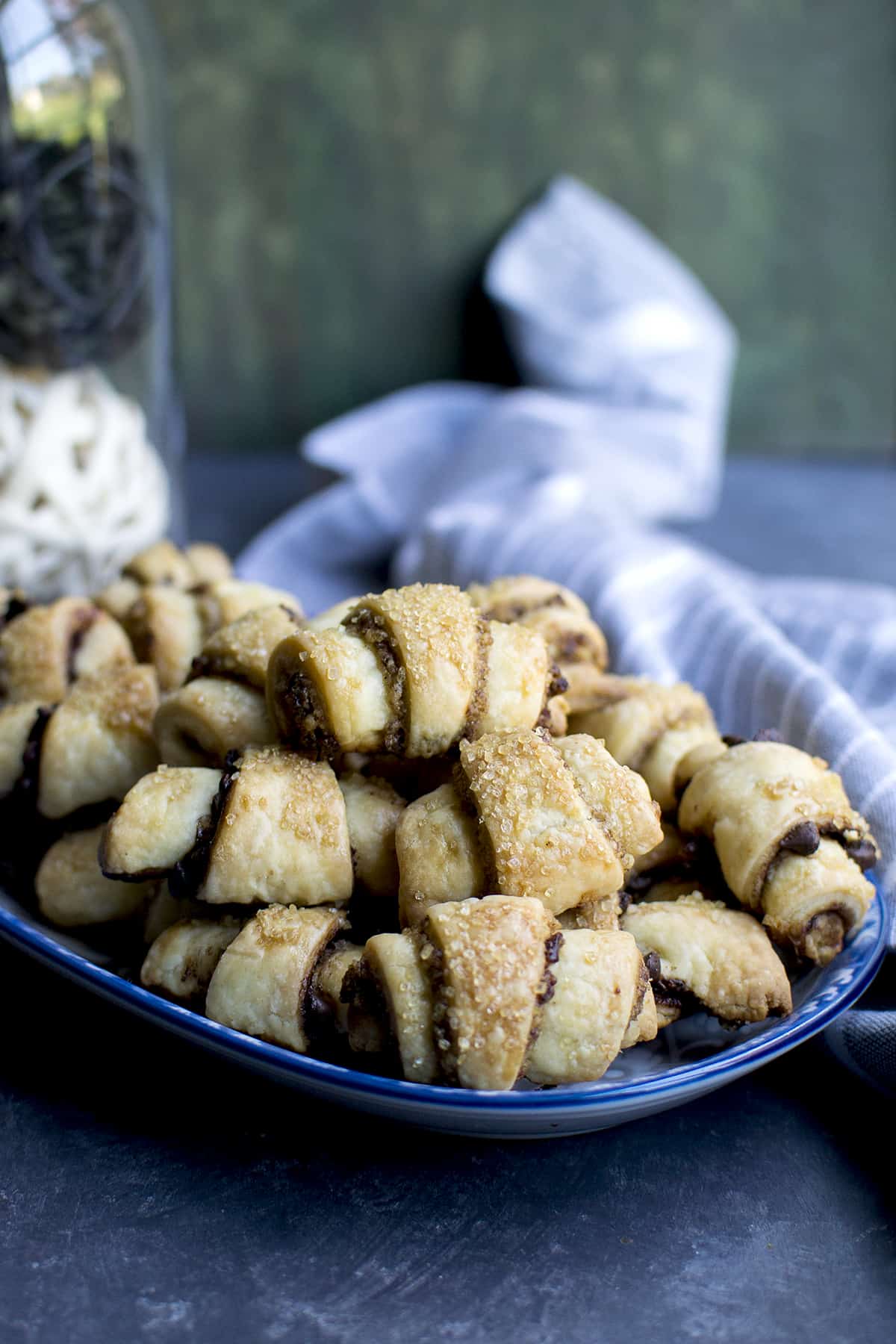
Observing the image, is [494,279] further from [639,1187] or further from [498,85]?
[639,1187]

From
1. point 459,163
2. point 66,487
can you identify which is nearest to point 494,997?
point 66,487

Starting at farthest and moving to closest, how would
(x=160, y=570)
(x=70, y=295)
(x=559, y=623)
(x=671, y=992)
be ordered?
(x=70, y=295) → (x=160, y=570) → (x=559, y=623) → (x=671, y=992)

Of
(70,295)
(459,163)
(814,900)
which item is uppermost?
(459,163)

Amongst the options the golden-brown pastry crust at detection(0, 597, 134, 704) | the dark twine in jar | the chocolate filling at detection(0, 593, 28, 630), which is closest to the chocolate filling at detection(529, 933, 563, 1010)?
the golden-brown pastry crust at detection(0, 597, 134, 704)

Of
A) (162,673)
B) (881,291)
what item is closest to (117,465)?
(162,673)

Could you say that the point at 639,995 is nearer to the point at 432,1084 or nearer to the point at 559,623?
the point at 432,1084
